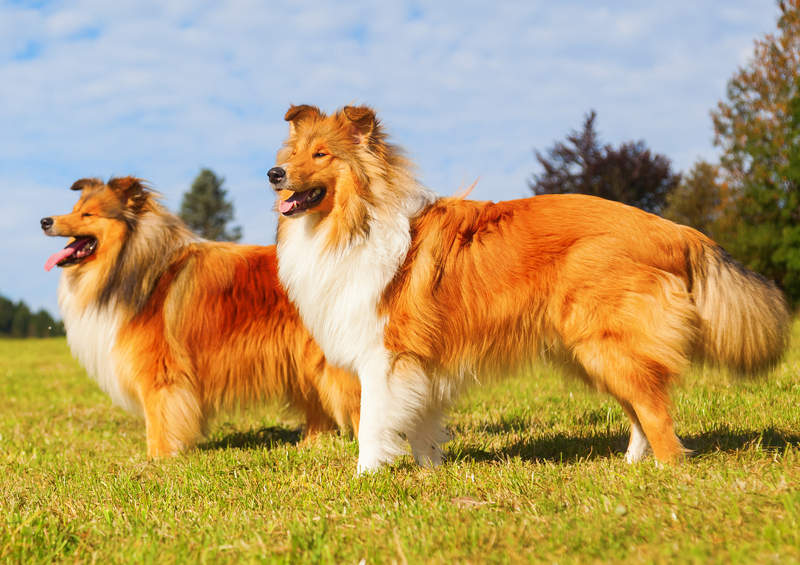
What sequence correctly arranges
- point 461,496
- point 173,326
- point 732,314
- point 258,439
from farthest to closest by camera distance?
1. point 258,439
2. point 173,326
3. point 732,314
4. point 461,496

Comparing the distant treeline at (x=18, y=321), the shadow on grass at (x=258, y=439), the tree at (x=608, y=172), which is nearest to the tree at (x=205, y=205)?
the distant treeline at (x=18, y=321)

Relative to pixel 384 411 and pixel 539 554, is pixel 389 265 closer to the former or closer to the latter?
pixel 384 411

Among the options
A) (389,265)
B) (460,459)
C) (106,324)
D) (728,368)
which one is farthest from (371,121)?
(106,324)

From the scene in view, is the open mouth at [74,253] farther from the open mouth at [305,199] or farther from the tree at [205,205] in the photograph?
the tree at [205,205]

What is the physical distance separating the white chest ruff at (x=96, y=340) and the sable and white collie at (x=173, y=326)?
0.03 feet

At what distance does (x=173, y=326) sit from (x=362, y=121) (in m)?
2.70

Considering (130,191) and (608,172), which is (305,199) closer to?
(130,191)

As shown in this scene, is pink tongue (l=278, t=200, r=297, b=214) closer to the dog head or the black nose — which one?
the black nose

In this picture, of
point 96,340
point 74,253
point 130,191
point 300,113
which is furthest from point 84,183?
point 300,113

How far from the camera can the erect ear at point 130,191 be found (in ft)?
21.4

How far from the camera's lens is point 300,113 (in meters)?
5.00

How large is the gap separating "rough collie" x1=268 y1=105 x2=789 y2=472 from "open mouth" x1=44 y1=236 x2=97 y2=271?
267 centimetres

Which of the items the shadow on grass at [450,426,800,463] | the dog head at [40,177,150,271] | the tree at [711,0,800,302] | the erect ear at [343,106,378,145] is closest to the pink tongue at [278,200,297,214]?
the erect ear at [343,106,378,145]

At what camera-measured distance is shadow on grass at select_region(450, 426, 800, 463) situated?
465 centimetres
